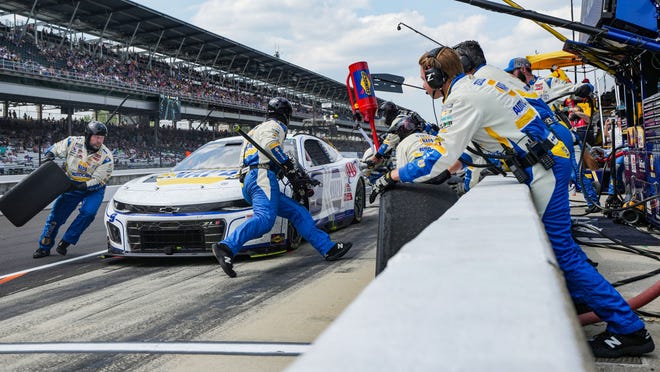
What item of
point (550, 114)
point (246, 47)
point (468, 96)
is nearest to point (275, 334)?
point (468, 96)

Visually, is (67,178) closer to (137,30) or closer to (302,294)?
(302,294)

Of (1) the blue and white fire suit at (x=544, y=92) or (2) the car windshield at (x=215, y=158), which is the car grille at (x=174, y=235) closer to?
(2) the car windshield at (x=215, y=158)

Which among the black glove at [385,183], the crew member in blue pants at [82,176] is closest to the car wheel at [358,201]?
the crew member in blue pants at [82,176]

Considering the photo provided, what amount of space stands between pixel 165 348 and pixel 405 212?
5.09ft

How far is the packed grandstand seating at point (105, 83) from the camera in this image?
27062 mm

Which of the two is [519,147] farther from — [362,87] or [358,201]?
[358,201]

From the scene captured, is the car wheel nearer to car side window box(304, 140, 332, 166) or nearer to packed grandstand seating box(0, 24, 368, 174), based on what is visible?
car side window box(304, 140, 332, 166)

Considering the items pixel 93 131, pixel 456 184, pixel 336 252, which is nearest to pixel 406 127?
pixel 336 252

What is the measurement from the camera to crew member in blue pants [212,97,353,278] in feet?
17.7

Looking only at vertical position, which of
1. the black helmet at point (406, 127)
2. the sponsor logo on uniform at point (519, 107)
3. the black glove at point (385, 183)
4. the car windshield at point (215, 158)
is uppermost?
the black helmet at point (406, 127)

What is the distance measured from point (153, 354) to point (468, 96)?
6.95ft

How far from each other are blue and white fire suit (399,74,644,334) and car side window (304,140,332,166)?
14.4 feet

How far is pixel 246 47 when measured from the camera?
44.9 metres

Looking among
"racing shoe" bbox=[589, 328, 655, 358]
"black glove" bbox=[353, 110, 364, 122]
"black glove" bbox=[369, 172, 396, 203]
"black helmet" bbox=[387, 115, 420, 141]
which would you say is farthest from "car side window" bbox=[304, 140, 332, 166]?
"racing shoe" bbox=[589, 328, 655, 358]
